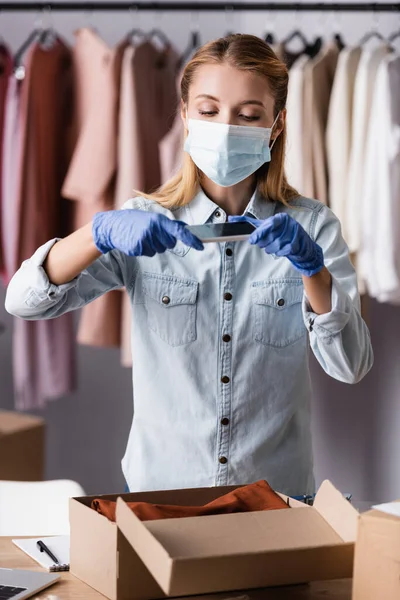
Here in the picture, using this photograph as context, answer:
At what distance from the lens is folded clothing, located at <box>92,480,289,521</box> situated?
1181 millimetres

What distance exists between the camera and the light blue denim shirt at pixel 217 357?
1515 mm

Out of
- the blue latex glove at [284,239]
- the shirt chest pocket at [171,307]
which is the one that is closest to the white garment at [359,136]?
the shirt chest pocket at [171,307]

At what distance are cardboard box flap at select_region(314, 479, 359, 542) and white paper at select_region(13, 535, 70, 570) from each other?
0.37m

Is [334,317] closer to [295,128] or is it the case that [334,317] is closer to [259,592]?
[259,592]

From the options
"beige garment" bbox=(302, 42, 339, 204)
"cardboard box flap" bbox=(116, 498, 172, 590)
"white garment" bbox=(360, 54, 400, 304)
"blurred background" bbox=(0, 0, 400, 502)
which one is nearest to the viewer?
"cardboard box flap" bbox=(116, 498, 172, 590)

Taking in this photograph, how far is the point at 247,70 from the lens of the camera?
4.85 feet

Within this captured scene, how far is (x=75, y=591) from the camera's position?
3.85ft

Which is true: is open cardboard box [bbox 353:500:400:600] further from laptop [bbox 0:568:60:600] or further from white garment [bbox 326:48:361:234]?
white garment [bbox 326:48:361:234]

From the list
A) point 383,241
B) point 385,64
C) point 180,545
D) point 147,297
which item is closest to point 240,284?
point 147,297

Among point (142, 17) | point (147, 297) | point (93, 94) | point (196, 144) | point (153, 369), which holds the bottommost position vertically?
point (153, 369)

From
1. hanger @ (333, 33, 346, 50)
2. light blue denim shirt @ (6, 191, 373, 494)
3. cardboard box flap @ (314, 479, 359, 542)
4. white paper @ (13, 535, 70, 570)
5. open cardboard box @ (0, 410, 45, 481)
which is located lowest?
open cardboard box @ (0, 410, 45, 481)

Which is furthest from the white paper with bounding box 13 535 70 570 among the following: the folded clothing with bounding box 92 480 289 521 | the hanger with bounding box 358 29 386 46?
the hanger with bounding box 358 29 386 46

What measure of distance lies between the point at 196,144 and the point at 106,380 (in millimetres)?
2149

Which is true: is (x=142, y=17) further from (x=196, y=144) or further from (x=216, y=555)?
(x=216, y=555)
